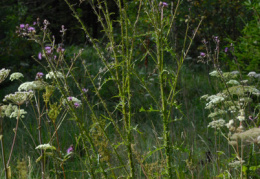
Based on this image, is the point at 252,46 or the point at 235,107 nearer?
the point at 235,107

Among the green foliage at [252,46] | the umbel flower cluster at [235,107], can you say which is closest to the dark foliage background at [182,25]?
the green foliage at [252,46]

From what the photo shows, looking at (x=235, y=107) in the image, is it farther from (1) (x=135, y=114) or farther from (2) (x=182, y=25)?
(2) (x=182, y=25)

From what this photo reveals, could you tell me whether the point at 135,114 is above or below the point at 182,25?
below

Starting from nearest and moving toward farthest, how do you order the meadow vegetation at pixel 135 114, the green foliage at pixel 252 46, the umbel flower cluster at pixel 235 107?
the umbel flower cluster at pixel 235 107 < the meadow vegetation at pixel 135 114 < the green foliage at pixel 252 46

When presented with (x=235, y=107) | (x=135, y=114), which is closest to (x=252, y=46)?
(x=135, y=114)

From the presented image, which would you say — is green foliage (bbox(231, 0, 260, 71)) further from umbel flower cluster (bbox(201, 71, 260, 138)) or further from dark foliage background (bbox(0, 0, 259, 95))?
umbel flower cluster (bbox(201, 71, 260, 138))

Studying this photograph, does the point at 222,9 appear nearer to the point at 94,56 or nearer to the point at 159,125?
the point at 94,56

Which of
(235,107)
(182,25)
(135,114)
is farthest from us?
(182,25)

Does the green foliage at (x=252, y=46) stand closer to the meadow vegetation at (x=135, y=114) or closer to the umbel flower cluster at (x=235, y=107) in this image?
the meadow vegetation at (x=135, y=114)

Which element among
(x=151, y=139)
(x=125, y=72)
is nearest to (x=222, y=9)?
(x=151, y=139)

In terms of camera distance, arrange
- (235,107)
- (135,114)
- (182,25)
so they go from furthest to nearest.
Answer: (182,25) → (135,114) → (235,107)

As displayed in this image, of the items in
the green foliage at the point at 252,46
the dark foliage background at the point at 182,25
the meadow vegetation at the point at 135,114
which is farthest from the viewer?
the dark foliage background at the point at 182,25

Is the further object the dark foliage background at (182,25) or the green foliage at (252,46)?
the dark foliage background at (182,25)

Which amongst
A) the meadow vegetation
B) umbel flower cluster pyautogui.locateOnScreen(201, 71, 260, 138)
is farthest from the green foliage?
umbel flower cluster pyautogui.locateOnScreen(201, 71, 260, 138)
